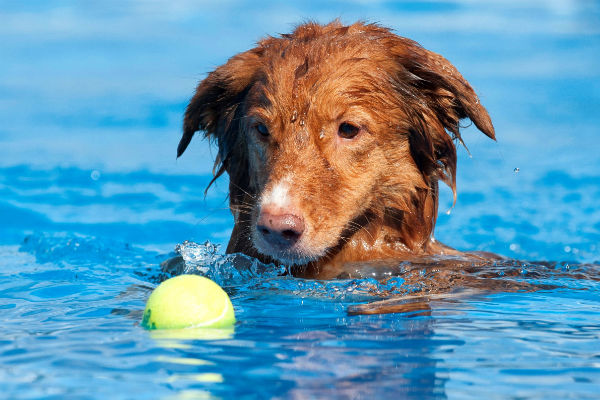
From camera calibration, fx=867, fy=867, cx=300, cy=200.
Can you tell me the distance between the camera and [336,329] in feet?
16.1

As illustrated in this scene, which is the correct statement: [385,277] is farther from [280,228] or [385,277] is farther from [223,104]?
[223,104]

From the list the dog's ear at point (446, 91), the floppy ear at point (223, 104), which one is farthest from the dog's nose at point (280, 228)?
the dog's ear at point (446, 91)

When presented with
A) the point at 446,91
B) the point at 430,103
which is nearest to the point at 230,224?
the point at 430,103

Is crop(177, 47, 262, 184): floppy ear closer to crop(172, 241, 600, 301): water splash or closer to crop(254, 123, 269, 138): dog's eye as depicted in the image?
crop(254, 123, 269, 138): dog's eye

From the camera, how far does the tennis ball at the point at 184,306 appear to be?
15.3ft

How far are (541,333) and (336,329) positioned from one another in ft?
3.82

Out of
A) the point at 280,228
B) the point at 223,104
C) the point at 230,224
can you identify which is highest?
the point at 223,104

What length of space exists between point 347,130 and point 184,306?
1759 mm

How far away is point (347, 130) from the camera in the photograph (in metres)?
5.74

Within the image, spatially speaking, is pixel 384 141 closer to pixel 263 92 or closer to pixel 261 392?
pixel 263 92

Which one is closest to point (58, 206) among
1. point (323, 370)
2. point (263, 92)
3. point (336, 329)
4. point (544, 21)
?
point (263, 92)

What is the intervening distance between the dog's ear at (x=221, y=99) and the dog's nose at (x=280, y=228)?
1.37 metres

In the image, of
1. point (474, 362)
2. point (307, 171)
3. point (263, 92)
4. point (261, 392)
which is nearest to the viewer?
point (261, 392)

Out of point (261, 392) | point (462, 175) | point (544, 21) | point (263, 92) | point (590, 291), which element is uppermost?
point (544, 21)
